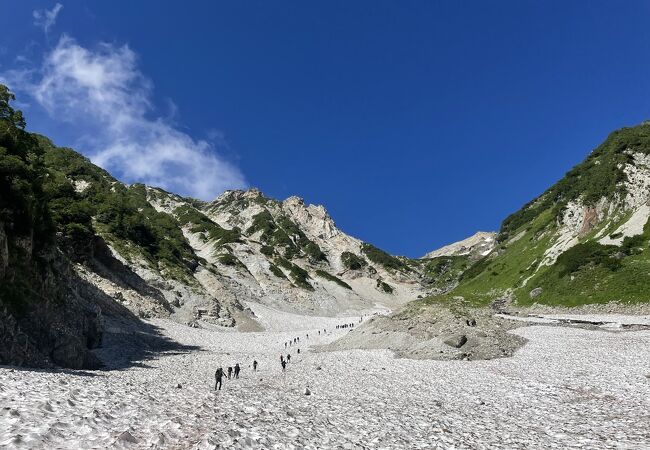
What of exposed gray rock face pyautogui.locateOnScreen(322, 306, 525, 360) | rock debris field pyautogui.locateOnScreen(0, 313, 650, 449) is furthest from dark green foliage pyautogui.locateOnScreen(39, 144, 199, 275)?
exposed gray rock face pyautogui.locateOnScreen(322, 306, 525, 360)

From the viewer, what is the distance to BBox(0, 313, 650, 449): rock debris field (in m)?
12.6

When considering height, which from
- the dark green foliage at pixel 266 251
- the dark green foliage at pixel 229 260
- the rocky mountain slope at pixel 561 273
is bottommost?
the rocky mountain slope at pixel 561 273

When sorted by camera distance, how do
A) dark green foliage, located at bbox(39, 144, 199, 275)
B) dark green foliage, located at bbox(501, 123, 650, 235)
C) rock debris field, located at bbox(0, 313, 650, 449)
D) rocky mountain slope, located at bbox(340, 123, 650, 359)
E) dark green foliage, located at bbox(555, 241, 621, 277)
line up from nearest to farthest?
rock debris field, located at bbox(0, 313, 650, 449) < rocky mountain slope, located at bbox(340, 123, 650, 359) < dark green foliage, located at bbox(555, 241, 621, 277) < dark green foliage, located at bbox(39, 144, 199, 275) < dark green foliage, located at bbox(501, 123, 650, 235)

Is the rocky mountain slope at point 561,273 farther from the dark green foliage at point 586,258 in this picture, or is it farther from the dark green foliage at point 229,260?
the dark green foliage at point 229,260

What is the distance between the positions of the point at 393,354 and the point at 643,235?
198 ft

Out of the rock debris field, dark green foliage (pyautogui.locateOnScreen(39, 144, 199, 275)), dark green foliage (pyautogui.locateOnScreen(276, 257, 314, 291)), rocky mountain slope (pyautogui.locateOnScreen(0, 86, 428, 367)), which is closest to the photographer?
the rock debris field

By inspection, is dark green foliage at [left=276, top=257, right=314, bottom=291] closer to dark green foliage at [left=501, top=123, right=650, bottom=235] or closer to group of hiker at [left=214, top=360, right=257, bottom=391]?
dark green foliage at [left=501, top=123, right=650, bottom=235]

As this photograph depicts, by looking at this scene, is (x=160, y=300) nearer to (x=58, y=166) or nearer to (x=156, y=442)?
(x=156, y=442)

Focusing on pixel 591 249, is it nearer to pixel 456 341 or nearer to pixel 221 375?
pixel 456 341

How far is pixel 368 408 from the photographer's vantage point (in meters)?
21.9

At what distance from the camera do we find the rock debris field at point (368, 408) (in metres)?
12.6

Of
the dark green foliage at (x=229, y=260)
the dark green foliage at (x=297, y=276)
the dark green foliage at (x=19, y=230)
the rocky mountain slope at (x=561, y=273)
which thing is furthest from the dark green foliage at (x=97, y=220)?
the rocky mountain slope at (x=561, y=273)

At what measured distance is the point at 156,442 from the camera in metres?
12.0

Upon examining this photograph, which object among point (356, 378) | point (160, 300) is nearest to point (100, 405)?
point (356, 378)
